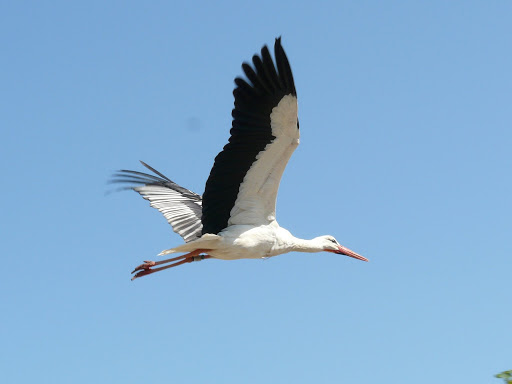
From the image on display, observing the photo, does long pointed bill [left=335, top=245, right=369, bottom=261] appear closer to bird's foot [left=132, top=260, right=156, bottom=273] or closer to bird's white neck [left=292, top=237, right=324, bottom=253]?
bird's white neck [left=292, top=237, right=324, bottom=253]

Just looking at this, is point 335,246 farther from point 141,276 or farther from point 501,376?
point 501,376

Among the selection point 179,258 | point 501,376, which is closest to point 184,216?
point 179,258

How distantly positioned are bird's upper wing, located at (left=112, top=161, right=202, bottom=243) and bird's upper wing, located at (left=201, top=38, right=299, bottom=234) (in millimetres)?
1456

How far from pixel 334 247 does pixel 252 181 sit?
3.03 metres

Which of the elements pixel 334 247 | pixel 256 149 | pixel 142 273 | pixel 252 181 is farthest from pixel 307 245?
pixel 142 273

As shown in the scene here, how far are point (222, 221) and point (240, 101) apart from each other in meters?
2.28

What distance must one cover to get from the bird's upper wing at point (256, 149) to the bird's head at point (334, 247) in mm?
1866

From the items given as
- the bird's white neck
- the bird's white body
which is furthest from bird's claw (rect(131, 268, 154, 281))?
the bird's white neck

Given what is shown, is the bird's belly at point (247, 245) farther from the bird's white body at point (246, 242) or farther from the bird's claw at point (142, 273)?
the bird's claw at point (142, 273)

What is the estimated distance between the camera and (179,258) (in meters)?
12.8

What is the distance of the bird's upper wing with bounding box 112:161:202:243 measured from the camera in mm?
13898

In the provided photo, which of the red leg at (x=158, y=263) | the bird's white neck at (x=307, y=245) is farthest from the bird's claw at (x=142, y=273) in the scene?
the bird's white neck at (x=307, y=245)

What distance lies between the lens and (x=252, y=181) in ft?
38.8

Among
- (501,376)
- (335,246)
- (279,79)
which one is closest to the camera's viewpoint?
(501,376)
